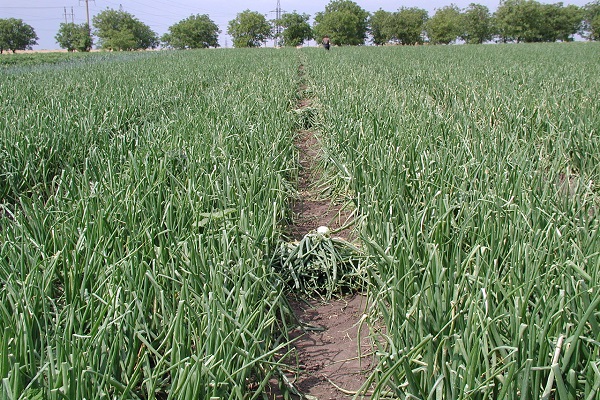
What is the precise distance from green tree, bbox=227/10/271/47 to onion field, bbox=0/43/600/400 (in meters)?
71.3

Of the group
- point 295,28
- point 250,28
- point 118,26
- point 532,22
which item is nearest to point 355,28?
point 295,28

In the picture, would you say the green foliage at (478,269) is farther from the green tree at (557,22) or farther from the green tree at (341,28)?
the green tree at (557,22)

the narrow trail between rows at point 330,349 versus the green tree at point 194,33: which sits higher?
the green tree at point 194,33

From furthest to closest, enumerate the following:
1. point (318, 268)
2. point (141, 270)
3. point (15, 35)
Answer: point (15, 35)
point (318, 268)
point (141, 270)

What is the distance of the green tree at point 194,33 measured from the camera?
238ft

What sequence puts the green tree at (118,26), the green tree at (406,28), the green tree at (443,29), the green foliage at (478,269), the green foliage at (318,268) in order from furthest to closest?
the green tree at (118,26) → the green tree at (406,28) → the green tree at (443,29) → the green foliage at (318,268) → the green foliage at (478,269)

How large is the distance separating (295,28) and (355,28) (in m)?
8.06

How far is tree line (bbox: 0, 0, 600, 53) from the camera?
60219mm

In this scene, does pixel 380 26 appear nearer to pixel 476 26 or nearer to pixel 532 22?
pixel 476 26

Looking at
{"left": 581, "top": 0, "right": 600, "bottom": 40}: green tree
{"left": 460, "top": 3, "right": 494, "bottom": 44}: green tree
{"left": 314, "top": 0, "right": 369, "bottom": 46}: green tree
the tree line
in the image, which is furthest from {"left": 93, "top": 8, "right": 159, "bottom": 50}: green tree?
{"left": 581, "top": 0, "right": 600, "bottom": 40}: green tree

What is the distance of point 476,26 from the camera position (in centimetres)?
6606

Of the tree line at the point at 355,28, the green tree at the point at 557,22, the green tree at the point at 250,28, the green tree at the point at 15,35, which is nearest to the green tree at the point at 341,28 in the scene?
the tree line at the point at 355,28

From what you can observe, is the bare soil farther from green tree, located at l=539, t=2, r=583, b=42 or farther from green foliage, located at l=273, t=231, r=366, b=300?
green tree, located at l=539, t=2, r=583, b=42

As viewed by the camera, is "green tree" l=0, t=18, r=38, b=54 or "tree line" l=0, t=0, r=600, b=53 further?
"green tree" l=0, t=18, r=38, b=54
